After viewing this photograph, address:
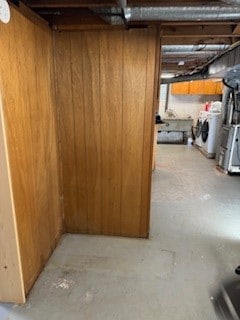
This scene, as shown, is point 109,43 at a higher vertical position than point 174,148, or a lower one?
higher

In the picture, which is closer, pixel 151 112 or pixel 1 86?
pixel 1 86

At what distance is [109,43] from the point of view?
1.94m

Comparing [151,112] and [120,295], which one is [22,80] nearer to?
[151,112]

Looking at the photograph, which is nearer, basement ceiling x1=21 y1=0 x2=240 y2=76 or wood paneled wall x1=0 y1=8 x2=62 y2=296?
wood paneled wall x1=0 y1=8 x2=62 y2=296

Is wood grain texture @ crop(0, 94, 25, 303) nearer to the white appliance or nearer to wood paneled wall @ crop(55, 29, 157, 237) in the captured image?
wood paneled wall @ crop(55, 29, 157, 237)

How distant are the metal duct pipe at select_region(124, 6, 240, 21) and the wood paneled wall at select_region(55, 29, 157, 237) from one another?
0.85 feet

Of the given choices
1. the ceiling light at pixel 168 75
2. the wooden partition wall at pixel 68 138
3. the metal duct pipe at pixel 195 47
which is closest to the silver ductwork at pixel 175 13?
the wooden partition wall at pixel 68 138

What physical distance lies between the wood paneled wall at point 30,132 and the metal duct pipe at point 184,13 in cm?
69

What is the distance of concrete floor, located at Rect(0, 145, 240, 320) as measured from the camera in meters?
1.59

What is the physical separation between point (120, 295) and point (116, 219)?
0.78m

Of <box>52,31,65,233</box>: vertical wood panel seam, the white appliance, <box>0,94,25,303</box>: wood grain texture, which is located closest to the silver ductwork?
<box>52,31,65,233</box>: vertical wood panel seam

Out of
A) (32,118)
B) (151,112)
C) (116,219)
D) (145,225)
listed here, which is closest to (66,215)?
(116,219)

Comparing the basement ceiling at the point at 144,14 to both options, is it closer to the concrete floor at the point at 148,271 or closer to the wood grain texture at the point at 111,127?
the wood grain texture at the point at 111,127

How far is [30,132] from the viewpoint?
1660 mm
